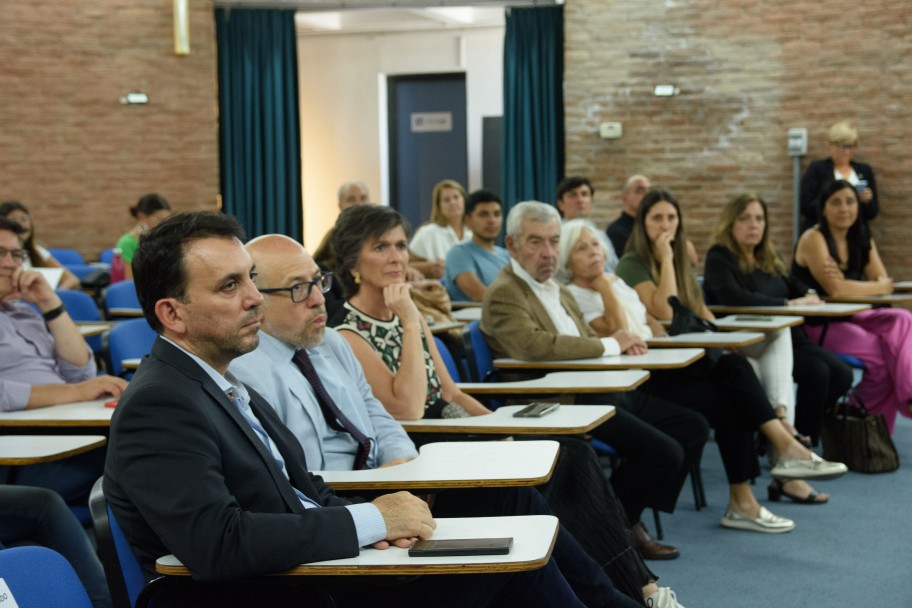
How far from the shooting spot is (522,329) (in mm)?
4070

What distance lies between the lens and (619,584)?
2.93 meters

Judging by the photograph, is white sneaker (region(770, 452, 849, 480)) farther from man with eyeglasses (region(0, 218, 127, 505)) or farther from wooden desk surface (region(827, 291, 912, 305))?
man with eyeglasses (region(0, 218, 127, 505))

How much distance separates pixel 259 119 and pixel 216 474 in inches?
353

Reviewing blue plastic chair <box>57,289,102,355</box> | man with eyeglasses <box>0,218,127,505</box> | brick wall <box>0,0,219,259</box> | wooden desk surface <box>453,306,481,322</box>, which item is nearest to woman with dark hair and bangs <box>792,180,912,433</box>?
wooden desk surface <box>453,306,481,322</box>

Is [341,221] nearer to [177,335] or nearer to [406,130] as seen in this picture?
[177,335]

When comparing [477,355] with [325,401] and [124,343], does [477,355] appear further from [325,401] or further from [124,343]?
[325,401]

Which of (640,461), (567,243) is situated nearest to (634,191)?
(567,243)

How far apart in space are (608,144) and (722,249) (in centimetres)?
410

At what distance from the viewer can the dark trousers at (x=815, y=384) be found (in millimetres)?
5246

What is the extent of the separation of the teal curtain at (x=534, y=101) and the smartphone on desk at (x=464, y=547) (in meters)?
8.41

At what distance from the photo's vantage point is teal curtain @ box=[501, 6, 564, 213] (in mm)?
10008

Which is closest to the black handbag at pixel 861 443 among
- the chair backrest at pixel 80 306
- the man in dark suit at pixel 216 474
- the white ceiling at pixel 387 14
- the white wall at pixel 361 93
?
the man in dark suit at pixel 216 474

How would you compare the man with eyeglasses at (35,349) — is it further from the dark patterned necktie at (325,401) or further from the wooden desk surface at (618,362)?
the wooden desk surface at (618,362)

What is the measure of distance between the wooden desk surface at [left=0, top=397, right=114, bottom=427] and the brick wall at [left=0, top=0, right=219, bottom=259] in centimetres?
734
